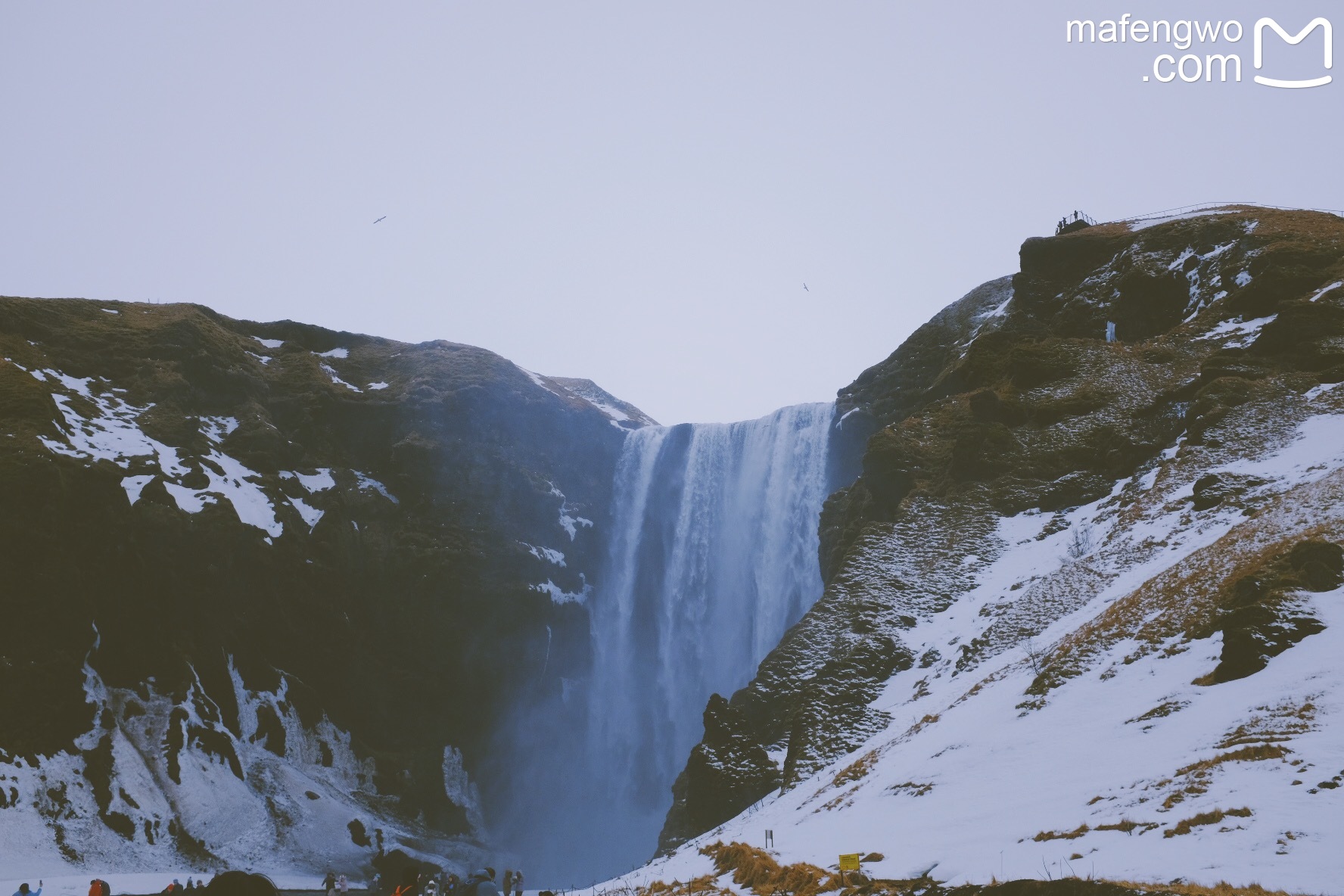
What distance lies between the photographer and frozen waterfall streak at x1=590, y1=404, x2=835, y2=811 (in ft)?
226

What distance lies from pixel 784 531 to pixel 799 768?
118 ft

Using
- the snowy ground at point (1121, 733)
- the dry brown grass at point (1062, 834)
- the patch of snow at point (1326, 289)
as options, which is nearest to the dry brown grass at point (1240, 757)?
the snowy ground at point (1121, 733)

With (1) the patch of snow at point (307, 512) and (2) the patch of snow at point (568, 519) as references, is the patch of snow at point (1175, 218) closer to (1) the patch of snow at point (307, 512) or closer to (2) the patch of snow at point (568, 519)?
(2) the patch of snow at point (568, 519)

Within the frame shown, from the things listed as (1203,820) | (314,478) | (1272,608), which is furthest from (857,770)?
(314,478)

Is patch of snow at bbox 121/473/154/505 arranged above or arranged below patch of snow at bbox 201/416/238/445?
below

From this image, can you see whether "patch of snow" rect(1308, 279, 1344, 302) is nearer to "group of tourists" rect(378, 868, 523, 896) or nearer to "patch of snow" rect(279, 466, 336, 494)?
"group of tourists" rect(378, 868, 523, 896)

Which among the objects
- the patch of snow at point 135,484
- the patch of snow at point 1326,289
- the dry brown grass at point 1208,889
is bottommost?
the dry brown grass at point 1208,889

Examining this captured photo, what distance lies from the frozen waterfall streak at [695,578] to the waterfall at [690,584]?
0.08m

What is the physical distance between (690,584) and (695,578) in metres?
0.53

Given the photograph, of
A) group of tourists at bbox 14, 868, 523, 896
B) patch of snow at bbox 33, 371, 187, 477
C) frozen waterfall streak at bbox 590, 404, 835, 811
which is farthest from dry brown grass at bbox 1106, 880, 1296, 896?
frozen waterfall streak at bbox 590, 404, 835, 811

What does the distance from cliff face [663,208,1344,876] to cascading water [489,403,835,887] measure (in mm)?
12063

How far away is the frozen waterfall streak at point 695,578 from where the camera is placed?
68.8m

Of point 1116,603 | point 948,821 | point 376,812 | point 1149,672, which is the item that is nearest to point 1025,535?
point 1116,603

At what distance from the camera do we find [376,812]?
56.2m
